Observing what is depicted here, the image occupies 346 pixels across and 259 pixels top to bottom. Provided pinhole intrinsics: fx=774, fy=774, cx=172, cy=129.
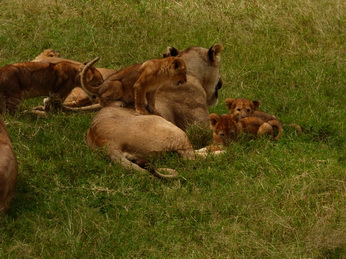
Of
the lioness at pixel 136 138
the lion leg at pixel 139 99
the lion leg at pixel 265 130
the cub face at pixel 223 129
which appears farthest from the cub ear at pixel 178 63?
the lion leg at pixel 265 130

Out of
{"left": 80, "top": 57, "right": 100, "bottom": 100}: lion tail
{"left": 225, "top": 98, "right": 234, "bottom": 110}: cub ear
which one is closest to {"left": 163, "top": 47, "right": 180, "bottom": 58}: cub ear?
{"left": 225, "top": 98, "right": 234, "bottom": 110}: cub ear

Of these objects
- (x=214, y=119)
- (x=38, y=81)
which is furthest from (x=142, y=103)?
(x=38, y=81)

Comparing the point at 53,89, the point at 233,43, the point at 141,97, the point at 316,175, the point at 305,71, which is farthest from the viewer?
the point at 233,43

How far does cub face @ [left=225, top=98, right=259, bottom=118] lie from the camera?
7.94m

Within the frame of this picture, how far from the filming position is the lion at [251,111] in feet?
25.2

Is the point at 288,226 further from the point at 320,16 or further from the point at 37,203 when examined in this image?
the point at 320,16

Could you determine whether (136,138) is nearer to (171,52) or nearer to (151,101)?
(151,101)

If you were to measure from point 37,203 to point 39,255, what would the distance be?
836mm

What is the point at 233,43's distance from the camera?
36.1ft

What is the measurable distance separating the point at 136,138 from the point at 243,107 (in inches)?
66.2

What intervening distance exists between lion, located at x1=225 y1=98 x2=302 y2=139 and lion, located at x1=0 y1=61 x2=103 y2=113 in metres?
1.49

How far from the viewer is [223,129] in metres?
7.30

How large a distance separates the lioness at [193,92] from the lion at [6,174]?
2.21m

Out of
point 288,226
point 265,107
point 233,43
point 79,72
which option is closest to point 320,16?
point 233,43
